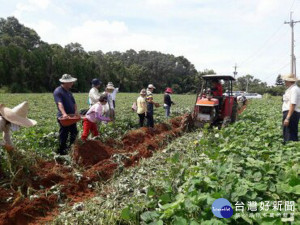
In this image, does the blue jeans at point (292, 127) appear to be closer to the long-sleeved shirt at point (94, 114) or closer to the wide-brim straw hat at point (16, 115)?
the long-sleeved shirt at point (94, 114)

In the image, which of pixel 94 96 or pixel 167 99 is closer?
pixel 94 96

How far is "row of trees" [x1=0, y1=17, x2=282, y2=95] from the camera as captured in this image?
39.4 meters

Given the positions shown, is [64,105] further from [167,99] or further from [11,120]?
[167,99]

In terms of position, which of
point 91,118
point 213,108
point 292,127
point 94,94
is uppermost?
point 94,94

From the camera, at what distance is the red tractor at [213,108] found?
898cm

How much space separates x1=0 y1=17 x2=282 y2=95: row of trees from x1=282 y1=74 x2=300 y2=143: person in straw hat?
15.5 metres

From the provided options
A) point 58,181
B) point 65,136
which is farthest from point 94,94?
point 58,181

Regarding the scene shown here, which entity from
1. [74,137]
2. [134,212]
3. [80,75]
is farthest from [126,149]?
[80,75]

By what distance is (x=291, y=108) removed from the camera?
222 inches

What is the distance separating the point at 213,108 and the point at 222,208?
680cm

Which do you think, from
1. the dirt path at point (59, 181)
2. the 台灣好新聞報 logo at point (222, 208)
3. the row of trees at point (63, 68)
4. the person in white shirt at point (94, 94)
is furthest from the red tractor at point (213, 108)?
the row of trees at point (63, 68)

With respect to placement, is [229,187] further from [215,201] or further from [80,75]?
[80,75]

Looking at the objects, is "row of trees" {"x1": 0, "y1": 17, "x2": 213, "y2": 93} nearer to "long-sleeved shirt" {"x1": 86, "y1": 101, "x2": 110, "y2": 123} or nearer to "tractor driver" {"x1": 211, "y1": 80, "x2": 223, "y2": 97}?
"tractor driver" {"x1": 211, "y1": 80, "x2": 223, "y2": 97}

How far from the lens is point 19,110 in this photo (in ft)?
13.9
